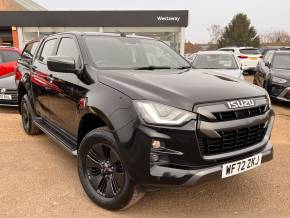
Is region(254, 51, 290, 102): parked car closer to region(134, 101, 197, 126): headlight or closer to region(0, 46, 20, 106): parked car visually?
region(134, 101, 197, 126): headlight

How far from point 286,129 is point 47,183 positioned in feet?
15.3

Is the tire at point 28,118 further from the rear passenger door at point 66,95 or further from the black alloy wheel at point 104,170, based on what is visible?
the black alloy wheel at point 104,170

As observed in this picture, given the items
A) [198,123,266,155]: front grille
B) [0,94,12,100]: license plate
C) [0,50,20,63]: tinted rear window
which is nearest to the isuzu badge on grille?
[198,123,266,155]: front grille

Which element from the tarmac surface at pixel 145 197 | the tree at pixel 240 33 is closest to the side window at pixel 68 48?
the tarmac surface at pixel 145 197

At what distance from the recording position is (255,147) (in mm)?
2961

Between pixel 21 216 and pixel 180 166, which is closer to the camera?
pixel 180 166

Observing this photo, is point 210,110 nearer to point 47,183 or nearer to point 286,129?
point 47,183

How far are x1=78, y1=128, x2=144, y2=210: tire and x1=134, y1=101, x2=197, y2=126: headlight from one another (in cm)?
42

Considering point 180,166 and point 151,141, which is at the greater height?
point 151,141

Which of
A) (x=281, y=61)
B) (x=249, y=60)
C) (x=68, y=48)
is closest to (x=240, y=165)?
(x=68, y=48)

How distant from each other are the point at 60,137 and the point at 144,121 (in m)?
1.82

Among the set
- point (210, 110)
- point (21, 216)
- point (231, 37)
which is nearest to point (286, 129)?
point (210, 110)

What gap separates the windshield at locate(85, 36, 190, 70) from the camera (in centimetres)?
361

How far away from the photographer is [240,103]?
2.76 meters
